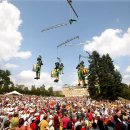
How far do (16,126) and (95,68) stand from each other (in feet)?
239

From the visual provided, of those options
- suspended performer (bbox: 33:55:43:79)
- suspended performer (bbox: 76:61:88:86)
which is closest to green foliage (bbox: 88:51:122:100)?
suspended performer (bbox: 76:61:88:86)

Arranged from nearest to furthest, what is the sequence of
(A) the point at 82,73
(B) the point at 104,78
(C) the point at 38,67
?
(C) the point at 38,67, (A) the point at 82,73, (B) the point at 104,78

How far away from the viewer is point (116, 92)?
80188 millimetres

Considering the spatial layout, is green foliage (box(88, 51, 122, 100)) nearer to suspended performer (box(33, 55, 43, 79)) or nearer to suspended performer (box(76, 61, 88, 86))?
suspended performer (box(76, 61, 88, 86))

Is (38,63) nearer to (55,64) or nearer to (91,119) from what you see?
(55,64)

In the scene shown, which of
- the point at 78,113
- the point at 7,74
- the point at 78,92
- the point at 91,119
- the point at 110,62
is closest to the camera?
the point at 91,119

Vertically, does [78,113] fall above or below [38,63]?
below

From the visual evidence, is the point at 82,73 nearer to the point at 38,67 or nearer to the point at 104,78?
the point at 38,67

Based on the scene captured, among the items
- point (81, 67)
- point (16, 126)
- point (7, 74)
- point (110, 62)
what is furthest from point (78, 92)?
point (16, 126)

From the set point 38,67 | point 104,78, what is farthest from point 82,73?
point 104,78

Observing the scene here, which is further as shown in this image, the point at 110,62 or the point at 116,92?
the point at 110,62

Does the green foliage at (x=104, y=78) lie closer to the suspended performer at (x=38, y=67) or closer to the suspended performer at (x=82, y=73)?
the suspended performer at (x=82, y=73)

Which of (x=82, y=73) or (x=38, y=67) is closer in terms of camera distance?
(x=38, y=67)

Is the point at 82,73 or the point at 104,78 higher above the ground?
the point at 104,78
